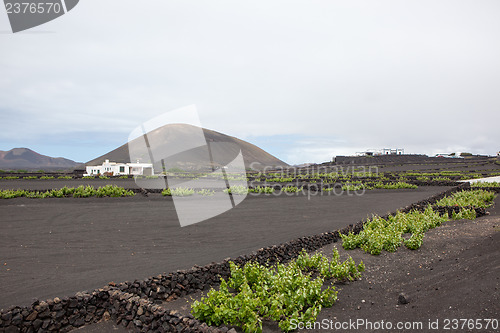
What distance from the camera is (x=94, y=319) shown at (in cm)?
566

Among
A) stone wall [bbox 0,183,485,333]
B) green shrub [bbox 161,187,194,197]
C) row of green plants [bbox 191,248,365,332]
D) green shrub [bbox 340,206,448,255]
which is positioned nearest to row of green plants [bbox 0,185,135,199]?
green shrub [bbox 161,187,194,197]

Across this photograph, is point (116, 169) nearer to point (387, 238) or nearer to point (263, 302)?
point (387, 238)

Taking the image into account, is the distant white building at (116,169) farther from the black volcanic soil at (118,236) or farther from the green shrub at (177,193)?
the black volcanic soil at (118,236)

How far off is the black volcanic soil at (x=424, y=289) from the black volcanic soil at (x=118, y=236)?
294 cm

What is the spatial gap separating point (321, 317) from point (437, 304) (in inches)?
75.7

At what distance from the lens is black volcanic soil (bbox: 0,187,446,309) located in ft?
25.4

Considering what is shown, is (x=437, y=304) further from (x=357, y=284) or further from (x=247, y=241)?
(x=247, y=241)

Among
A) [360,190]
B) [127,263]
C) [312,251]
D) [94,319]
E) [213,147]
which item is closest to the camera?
[94,319]

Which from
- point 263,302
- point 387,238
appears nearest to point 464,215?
point 387,238

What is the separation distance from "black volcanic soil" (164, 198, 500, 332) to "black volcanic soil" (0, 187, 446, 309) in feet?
9.64

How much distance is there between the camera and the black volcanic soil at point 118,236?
7730 millimetres

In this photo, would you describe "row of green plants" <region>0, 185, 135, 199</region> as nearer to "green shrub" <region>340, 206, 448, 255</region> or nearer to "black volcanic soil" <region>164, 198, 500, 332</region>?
"green shrub" <region>340, 206, 448, 255</region>

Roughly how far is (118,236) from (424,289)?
1019 centimetres

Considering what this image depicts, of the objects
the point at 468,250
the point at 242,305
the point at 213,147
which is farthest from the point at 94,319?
the point at 213,147
